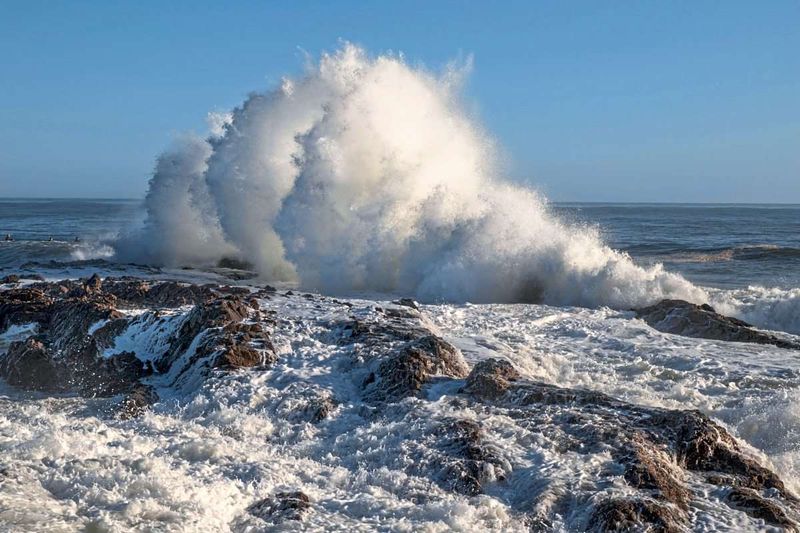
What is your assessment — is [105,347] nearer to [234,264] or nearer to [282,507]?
[282,507]

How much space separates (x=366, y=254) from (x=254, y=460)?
39.8 feet

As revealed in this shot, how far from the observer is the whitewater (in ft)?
18.5

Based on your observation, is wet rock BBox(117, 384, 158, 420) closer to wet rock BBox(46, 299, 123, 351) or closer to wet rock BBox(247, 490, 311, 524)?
wet rock BBox(46, 299, 123, 351)

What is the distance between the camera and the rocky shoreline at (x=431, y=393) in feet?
18.4

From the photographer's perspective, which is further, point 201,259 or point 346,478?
point 201,259

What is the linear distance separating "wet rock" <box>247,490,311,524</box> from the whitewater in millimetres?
23

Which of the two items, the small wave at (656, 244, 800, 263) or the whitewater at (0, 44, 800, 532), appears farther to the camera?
the small wave at (656, 244, 800, 263)

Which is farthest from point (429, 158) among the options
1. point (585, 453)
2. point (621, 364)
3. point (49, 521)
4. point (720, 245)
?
point (720, 245)

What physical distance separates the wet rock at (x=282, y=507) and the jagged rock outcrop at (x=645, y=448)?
6.89 feet

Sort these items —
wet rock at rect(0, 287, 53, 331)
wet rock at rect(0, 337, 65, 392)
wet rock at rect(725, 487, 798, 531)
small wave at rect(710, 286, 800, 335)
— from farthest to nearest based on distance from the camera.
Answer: small wave at rect(710, 286, 800, 335) < wet rock at rect(0, 287, 53, 331) < wet rock at rect(0, 337, 65, 392) < wet rock at rect(725, 487, 798, 531)

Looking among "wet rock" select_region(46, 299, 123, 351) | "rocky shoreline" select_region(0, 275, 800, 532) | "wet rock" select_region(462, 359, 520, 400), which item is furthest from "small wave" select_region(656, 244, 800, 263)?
"wet rock" select_region(46, 299, 123, 351)

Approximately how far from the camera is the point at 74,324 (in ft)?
35.0

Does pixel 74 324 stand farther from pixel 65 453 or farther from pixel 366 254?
pixel 366 254

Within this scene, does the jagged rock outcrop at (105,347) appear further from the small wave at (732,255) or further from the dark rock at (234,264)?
the small wave at (732,255)
